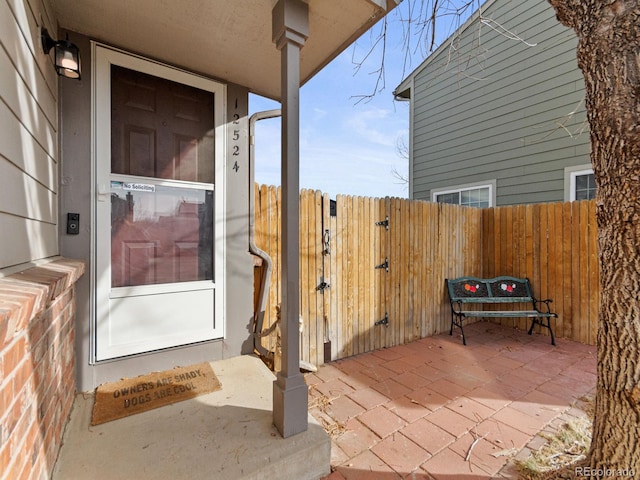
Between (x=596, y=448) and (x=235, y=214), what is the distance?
2.67 metres

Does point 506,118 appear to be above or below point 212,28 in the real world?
above

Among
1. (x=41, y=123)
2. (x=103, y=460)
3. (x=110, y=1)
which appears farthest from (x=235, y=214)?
(x=103, y=460)

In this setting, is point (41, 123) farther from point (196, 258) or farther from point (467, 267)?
point (467, 267)

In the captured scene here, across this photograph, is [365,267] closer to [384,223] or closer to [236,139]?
[384,223]

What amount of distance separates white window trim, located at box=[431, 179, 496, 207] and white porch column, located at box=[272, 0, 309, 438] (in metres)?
5.05

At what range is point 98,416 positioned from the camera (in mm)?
1775

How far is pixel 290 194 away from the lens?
1.71 m

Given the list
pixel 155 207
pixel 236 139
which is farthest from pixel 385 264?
pixel 155 207

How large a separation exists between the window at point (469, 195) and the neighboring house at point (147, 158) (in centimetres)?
456

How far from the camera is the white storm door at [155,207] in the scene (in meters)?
2.14

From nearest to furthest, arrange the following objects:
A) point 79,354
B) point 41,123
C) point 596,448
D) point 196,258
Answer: point 596,448 → point 41,123 → point 79,354 → point 196,258

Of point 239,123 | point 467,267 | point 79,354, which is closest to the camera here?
point 79,354

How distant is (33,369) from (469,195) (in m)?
6.47

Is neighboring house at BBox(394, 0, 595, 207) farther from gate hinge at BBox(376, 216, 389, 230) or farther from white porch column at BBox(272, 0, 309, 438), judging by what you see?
white porch column at BBox(272, 0, 309, 438)
